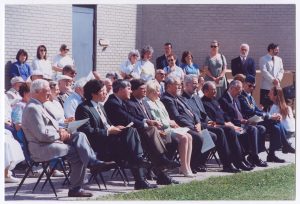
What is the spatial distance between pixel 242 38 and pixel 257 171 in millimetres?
6382

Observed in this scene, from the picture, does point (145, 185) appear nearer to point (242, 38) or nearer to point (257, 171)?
point (257, 171)

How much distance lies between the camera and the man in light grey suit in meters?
7.69

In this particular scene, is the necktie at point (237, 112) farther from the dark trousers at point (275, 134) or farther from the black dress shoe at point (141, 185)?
the black dress shoe at point (141, 185)

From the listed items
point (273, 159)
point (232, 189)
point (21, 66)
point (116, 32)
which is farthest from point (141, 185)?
point (116, 32)

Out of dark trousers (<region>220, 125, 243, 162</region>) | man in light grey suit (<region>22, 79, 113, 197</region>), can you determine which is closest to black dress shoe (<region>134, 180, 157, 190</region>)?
man in light grey suit (<region>22, 79, 113, 197</region>)

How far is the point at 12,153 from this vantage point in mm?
8633

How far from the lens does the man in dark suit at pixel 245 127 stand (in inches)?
417

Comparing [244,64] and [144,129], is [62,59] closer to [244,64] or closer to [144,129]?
[244,64]

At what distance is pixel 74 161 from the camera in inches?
306

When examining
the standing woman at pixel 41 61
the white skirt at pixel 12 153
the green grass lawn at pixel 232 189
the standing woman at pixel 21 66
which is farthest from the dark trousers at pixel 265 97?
the white skirt at pixel 12 153

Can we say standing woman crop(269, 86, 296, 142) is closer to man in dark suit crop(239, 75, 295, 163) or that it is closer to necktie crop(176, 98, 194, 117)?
man in dark suit crop(239, 75, 295, 163)

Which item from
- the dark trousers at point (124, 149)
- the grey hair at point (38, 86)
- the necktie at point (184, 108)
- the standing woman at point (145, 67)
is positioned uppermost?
the grey hair at point (38, 86)

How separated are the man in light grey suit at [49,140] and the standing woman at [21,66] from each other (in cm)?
412

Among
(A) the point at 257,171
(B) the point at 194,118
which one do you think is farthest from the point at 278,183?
(B) the point at 194,118
